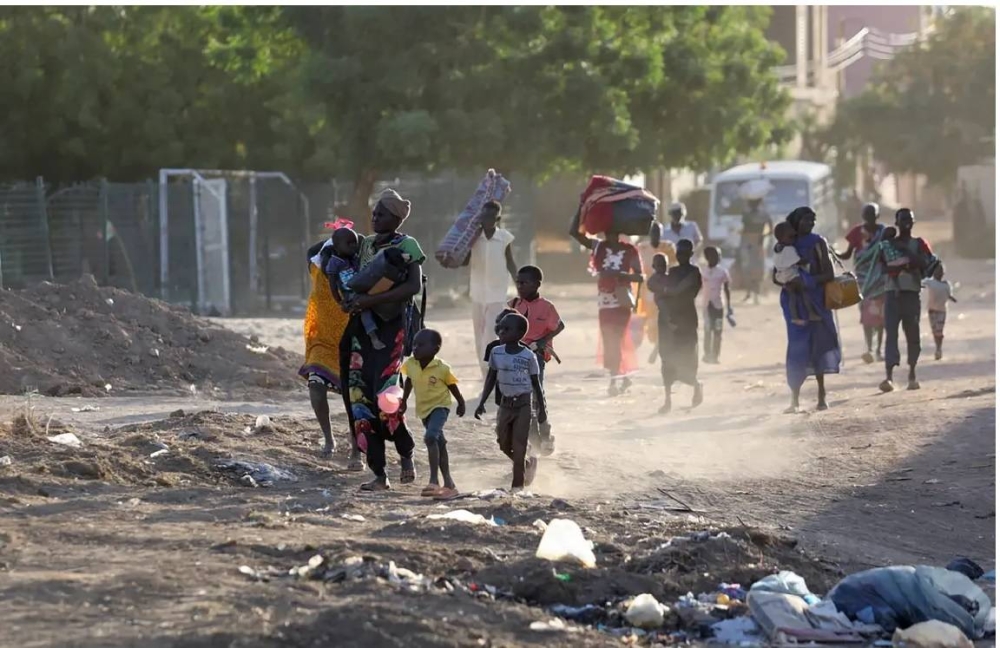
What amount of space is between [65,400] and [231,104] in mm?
18000

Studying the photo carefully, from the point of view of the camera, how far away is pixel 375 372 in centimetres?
904

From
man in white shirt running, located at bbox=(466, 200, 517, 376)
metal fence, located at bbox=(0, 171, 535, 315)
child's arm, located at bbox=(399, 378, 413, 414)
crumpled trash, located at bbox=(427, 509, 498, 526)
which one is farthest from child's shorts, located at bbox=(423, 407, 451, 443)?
metal fence, located at bbox=(0, 171, 535, 315)

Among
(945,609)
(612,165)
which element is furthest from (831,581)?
(612,165)

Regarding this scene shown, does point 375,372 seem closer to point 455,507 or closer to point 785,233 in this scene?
point 455,507

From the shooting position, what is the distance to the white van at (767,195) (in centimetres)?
3259

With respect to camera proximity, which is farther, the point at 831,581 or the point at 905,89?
the point at 905,89

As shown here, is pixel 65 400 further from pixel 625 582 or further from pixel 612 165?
pixel 612 165

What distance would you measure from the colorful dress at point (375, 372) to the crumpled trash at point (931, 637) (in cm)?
337

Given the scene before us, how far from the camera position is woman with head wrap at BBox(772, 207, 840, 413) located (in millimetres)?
13094

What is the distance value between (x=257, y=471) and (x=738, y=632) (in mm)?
3814

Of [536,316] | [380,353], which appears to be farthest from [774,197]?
[380,353]

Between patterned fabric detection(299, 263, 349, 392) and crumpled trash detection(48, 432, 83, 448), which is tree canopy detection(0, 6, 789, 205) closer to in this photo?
patterned fabric detection(299, 263, 349, 392)

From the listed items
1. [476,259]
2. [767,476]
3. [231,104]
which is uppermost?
[231,104]

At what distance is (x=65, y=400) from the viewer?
13406 mm
